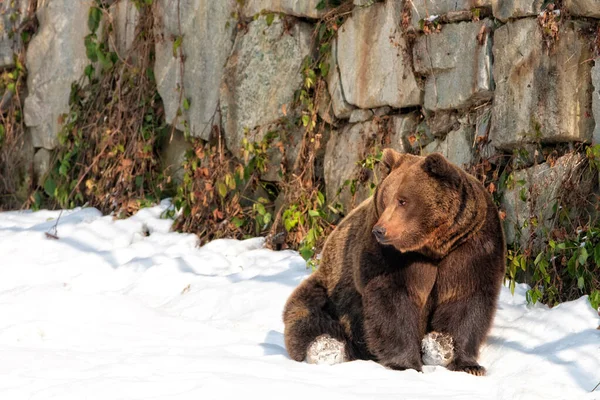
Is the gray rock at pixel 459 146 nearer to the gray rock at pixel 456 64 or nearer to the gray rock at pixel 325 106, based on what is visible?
the gray rock at pixel 456 64

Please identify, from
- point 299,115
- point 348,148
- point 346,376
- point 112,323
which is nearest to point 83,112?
point 299,115

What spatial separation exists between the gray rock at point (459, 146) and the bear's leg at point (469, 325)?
174 cm

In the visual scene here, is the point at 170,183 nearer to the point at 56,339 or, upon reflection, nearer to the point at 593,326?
the point at 56,339

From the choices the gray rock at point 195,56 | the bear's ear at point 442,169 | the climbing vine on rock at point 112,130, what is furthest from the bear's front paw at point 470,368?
the climbing vine on rock at point 112,130

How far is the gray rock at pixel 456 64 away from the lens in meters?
6.11

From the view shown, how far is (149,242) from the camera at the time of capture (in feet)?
27.4

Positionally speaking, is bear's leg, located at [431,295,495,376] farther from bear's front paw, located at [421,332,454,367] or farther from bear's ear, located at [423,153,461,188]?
bear's ear, located at [423,153,461,188]

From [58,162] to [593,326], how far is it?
21.9ft

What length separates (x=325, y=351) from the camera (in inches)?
191

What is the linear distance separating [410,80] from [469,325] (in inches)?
97.8

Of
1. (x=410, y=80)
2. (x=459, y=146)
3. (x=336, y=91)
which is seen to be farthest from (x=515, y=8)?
(x=336, y=91)

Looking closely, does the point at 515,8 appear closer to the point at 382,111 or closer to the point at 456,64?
the point at 456,64

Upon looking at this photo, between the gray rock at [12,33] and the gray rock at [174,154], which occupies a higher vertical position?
the gray rock at [12,33]

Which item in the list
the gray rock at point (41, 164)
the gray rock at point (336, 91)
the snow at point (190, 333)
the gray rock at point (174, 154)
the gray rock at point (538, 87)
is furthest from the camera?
the gray rock at point (41, 164)
